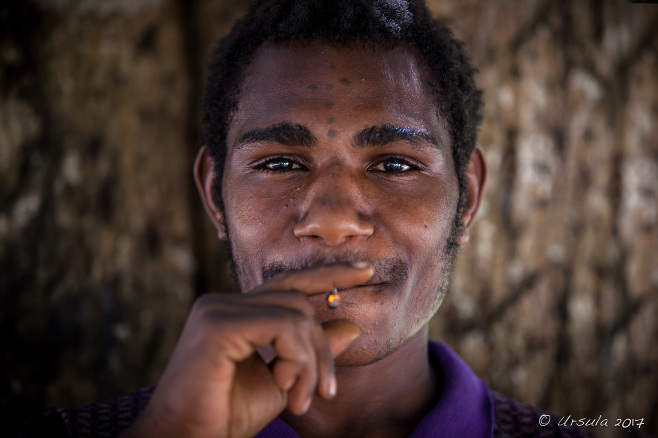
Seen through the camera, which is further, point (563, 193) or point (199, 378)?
point (563, 193)

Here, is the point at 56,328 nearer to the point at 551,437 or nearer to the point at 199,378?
the point at 199,378

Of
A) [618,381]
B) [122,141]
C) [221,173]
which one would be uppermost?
[122,141]

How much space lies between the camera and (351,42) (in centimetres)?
156

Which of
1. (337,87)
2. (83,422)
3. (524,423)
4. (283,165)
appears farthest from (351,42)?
(83,422)

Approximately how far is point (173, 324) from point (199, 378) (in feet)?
3.92

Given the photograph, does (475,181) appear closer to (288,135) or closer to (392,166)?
(392,166)

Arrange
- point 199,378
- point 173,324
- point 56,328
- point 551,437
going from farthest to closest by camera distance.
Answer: point 173,324 < point 56,328 < point 551,437 < point 199,378

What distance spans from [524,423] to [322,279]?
39.5 inches

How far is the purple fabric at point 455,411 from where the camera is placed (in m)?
1.57

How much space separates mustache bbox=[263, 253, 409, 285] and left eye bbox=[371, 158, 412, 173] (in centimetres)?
27

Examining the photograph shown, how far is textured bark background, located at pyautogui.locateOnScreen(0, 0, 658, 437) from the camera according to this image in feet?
7.08

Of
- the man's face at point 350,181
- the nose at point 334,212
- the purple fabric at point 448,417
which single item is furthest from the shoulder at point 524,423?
the nose at point 334,212

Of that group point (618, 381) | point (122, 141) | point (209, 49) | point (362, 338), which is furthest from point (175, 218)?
point (618, 381)

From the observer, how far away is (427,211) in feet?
5.07
